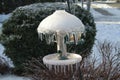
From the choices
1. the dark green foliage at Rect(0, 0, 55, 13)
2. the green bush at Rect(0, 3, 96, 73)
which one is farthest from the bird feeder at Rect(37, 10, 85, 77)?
the dark green foliage at Rect(0, 0, 55, 13)

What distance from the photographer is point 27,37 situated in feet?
20.8

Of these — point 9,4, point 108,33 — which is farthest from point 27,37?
point 9,4

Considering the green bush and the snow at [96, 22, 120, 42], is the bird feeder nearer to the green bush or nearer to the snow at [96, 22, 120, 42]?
the green bush

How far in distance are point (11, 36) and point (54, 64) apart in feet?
7.55

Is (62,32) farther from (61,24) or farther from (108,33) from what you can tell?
(108,33)

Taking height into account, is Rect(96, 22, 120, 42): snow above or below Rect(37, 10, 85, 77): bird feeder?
below

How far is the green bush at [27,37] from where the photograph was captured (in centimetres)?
634

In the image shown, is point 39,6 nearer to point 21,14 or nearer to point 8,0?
point 21,14

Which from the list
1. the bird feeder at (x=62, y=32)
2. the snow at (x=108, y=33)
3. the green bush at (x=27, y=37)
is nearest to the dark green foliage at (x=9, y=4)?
the snow at (x=108, y=33)

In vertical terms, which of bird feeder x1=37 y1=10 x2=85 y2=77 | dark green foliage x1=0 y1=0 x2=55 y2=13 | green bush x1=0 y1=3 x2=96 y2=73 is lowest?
dark green foliage x1=0 y1=0 x2=55 y2=13

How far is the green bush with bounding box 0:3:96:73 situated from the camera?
634cm

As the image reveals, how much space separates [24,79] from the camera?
6.22 metres

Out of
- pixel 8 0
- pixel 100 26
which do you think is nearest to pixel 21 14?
pixel 100 26

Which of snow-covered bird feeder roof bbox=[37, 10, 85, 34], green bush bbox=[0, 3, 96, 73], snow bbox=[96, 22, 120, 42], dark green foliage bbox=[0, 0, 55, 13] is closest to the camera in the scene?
snow-covered bird feeder roof bbox=[37, 10, 85, 34]
